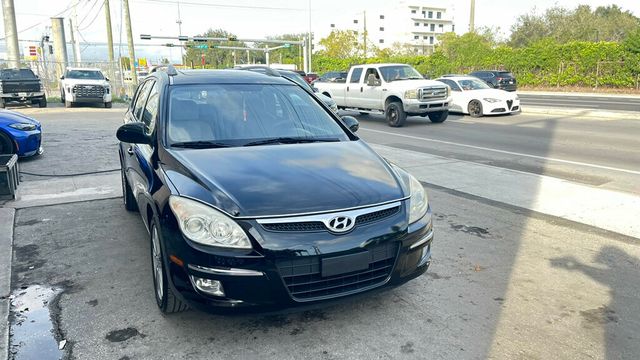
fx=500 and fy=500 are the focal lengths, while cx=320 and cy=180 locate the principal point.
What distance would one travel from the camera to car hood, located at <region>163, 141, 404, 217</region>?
3014 mm

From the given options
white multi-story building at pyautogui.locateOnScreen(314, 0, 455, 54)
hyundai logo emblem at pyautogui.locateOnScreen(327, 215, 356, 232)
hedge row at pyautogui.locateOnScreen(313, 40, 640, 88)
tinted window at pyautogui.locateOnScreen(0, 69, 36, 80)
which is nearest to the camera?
hyundai logo emblem at pyautogui.locateOnScreen(327, 215, 356, 232)

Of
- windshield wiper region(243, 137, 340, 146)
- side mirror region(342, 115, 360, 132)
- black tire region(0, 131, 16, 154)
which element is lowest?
black tire region(0, 131, 16, 154)

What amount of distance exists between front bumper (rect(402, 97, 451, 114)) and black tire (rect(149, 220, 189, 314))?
1293 cm

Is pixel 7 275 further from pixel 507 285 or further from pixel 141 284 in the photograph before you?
pixel 507 285

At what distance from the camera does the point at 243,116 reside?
14.0ft

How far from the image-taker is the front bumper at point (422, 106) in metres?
15.6

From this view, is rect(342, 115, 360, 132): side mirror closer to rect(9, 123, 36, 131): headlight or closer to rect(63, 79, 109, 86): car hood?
rect(9, 123, 36, 131): headlight

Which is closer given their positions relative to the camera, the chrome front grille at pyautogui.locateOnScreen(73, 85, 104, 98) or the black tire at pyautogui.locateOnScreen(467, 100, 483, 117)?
the black tire at pyautogui.locateOnScreen(467, 100, 483, 117)

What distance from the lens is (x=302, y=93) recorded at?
4.82 metres

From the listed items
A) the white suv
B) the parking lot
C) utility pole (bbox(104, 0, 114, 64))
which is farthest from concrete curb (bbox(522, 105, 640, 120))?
utility pole (bbox(104, 0, 114, 64))

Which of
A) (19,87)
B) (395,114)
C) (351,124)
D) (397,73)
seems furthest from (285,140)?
(19,87)

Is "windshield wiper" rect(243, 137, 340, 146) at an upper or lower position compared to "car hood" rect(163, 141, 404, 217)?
upper

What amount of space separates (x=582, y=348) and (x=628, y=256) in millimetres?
1987

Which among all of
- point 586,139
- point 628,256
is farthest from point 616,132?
point 628,256
